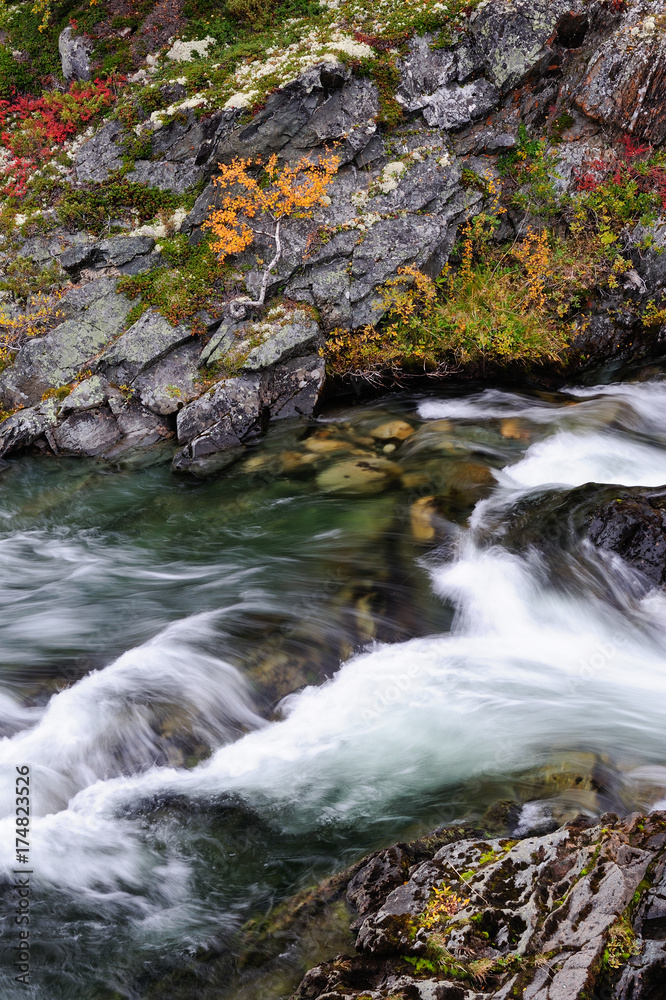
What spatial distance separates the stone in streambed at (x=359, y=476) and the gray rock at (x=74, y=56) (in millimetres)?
11313

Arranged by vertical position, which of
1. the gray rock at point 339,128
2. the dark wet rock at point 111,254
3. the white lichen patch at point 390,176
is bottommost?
the dark wet rock at point 111,254

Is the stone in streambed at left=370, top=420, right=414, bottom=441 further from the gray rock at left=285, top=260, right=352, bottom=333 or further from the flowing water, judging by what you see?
the gray rock at left=285, top=260, right=352, bottom=333

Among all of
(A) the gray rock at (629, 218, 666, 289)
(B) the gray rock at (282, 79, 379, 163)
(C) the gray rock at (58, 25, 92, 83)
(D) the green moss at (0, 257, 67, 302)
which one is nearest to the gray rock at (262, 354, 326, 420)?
(B) the gray rock at (282, 79, 379, 163)

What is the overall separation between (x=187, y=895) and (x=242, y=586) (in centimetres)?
350

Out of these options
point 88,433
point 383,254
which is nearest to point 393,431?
point 383,254

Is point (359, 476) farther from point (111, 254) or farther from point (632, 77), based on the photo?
point (632, 77)

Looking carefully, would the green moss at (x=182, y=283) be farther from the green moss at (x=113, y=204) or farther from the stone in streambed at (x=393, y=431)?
the stone in streambed at (x=393, y=431)

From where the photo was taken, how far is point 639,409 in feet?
33.1

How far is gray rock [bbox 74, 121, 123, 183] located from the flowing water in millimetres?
7030

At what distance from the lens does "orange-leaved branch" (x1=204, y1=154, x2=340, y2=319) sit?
416 inches

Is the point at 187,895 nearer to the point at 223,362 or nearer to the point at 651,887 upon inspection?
the point at 651,887

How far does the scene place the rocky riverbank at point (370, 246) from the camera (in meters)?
10.4

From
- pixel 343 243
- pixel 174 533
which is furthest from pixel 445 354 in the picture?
pixel 174 533

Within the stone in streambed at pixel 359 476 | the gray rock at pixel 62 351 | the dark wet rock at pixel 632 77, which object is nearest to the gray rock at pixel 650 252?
the dark wet rock at pixel 632 77
